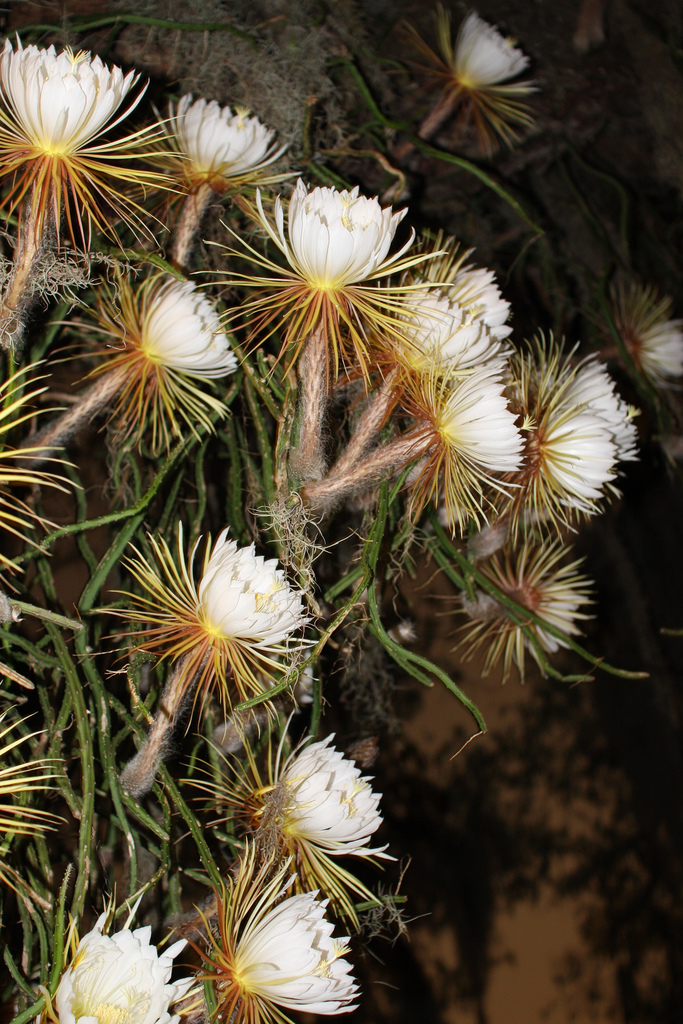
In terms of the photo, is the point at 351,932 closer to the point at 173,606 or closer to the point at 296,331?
the point at 173,606

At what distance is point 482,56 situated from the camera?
21.4 inches

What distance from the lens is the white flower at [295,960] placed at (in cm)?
30

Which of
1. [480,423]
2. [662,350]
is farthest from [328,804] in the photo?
[662,350]

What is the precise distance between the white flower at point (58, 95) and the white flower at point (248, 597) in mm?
220

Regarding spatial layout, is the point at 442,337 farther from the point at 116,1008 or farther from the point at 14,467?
the point at 116,1008

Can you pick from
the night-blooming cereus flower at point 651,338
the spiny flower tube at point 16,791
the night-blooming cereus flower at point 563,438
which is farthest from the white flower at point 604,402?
the spiny flower tube at point 16,791

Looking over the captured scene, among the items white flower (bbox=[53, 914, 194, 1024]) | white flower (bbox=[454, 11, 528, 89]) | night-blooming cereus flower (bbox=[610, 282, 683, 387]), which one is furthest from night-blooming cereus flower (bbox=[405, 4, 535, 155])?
white flower (bbox=[53, 914, 194, 1024])

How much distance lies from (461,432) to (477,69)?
0.39 m

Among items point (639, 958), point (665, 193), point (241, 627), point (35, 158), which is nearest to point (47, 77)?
point (35, 158)

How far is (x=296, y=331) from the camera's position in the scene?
0.41 metres

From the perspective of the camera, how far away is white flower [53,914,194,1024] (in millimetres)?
279

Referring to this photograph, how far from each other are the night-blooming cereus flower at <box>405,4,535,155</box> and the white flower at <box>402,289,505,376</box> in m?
0.30

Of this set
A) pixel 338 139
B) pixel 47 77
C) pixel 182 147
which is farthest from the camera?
pixel 338 139

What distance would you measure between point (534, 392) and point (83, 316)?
13.2 inches
